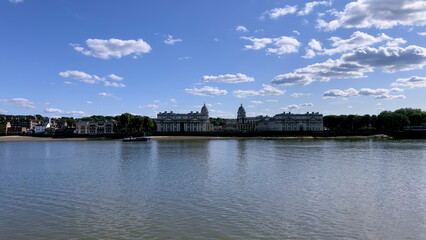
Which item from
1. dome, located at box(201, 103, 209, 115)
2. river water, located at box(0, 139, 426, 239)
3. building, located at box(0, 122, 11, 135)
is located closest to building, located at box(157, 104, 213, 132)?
dome, located at box(201, 103, 209, 115)

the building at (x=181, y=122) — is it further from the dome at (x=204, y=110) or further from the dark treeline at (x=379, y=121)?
the dark treeline at (x=379, y=121)

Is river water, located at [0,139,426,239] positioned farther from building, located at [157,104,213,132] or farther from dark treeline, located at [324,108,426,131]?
building, located at [157,104,213,132]

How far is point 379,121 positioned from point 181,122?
90.1 metres

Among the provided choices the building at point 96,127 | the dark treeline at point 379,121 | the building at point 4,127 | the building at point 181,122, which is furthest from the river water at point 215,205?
the building at point 4,127

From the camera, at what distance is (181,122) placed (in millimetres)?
177750

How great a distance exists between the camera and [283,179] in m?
27.5

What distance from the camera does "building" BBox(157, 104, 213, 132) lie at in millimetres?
175500

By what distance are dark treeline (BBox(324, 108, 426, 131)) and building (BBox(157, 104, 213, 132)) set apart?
60.7 meters

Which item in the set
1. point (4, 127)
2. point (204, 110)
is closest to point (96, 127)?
point (4, 127)

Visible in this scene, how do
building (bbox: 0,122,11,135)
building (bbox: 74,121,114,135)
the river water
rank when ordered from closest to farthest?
the river water
building (bbox: 74,121,114,135)
building (bbox: 0,122,11,135)

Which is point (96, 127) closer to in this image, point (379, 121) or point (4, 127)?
point (4, 127)

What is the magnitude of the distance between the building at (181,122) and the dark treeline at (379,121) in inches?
2389

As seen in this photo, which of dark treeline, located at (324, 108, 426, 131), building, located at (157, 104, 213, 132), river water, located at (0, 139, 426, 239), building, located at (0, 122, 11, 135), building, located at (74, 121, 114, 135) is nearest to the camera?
river water, located at (0, 139, 426, 239)

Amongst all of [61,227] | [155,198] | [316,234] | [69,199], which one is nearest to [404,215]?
[316,234]
